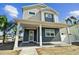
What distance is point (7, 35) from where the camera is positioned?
988 centimetres

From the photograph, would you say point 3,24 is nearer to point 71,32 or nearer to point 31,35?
point 31,35

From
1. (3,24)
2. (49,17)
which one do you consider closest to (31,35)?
(49,17)

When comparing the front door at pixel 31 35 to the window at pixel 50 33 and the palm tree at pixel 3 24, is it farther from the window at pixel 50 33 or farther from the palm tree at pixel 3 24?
the palm tree at pixel 3 24

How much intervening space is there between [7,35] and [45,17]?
3157mm

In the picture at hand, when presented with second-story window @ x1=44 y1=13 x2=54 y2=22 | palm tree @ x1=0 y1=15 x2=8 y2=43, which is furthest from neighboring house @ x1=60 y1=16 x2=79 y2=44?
palm tree @ x1=0 y1=15 x2=8 y2=43

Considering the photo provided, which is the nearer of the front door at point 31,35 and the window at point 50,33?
the window at point 50,33

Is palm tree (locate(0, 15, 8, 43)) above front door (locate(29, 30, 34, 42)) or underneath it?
above

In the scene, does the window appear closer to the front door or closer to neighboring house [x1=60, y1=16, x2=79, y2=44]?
neighboring house [x1=60, y1=16, x2=79, y2=44]

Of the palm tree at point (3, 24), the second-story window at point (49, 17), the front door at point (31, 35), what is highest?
the second-story window at point (49, 17)

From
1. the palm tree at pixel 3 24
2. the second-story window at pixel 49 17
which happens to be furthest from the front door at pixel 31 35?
the palm tree at pixel 3 24

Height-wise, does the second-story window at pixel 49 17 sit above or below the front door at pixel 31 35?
above

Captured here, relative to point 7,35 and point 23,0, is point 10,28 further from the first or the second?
point 23,0
